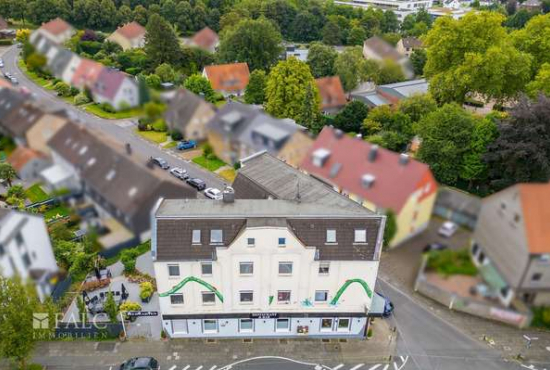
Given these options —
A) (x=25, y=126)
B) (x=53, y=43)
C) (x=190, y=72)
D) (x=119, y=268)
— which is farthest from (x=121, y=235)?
(x=119, y=268)

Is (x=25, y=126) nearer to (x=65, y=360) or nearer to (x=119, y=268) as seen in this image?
(x=65, y=360)

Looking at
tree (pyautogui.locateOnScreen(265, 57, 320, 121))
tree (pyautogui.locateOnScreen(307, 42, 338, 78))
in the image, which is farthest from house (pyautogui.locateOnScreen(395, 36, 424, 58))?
tree (pyautogui.locateOnScreen(307, 42, 338, 78))

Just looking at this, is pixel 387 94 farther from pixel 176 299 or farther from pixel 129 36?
pixel 176 299

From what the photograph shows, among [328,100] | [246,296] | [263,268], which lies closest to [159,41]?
[328,100]

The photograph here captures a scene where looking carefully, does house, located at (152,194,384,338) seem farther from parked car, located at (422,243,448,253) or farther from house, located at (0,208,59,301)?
parked car, located at (422,243,448,253)

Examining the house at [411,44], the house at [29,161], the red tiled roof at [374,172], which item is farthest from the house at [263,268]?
the house at [411,44]

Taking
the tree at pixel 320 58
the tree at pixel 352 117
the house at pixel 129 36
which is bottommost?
the tree at pixel 320 58

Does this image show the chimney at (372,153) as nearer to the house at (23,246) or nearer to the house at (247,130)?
the house at (247,130)
